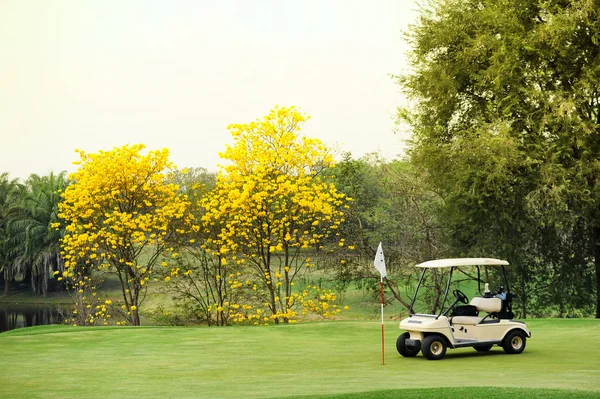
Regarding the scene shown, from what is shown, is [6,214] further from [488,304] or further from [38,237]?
[488,304]

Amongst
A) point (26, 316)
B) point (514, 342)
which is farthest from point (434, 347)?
point (26, 316)

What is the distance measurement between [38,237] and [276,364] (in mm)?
44242

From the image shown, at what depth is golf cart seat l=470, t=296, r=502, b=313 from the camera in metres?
15.1

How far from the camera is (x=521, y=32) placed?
28.2 metres

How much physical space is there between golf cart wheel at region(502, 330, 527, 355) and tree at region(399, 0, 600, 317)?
11.9 metres

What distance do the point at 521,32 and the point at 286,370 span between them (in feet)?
61.8

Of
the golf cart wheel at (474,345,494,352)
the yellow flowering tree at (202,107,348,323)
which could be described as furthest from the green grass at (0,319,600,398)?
the yellow flowering tree at (202,107,348,323)

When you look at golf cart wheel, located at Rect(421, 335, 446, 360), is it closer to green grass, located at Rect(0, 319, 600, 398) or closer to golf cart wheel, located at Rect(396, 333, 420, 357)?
green grass, located at Rect(0, 319, 600, 398)

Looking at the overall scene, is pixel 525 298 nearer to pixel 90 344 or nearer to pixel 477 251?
pixel 477 251

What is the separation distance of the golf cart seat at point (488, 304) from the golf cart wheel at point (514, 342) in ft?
1.84

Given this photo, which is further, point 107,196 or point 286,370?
point 107,196

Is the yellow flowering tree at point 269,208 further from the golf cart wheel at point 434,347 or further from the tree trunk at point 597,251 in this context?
the golf cart wheel at point 434,347

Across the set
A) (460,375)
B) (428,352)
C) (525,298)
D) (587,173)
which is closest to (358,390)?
(460,375)

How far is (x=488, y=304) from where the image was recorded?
15.2 m
